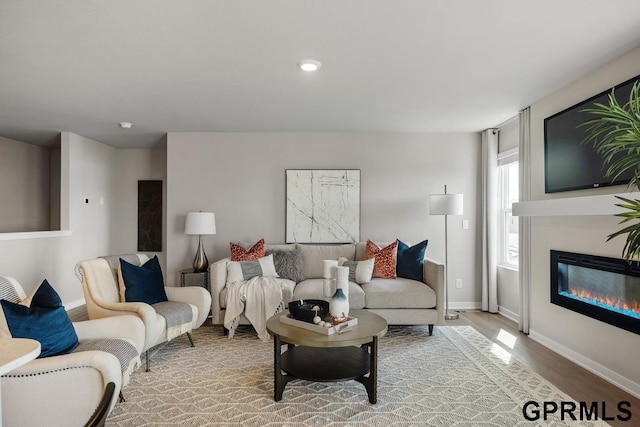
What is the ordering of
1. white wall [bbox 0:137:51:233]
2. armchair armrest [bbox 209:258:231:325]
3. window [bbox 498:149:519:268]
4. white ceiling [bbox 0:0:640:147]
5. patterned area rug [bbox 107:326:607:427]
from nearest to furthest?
white ceiling [bbox 0:0:640:147], patterned area rug [bbox 107:326:607:427], armchair armrest [bbox 209:258:231:325], window [bbox 498:149:519:268], white wall [bbox 0:137:51:233]

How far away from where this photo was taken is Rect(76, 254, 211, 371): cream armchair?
2.98 metres

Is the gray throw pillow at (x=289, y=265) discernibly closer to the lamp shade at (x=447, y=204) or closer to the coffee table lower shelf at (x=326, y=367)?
the coffee table lower shelf at (x=326, y=367)

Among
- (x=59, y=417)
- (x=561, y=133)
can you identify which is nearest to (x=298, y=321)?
(x=59, y=417)

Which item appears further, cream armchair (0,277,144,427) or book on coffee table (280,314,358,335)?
book on coffee table (280,314,358,335)

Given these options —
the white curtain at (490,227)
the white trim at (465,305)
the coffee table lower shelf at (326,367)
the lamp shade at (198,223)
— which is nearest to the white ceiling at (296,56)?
the white curtain at (490,227)

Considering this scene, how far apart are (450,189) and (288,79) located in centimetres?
295

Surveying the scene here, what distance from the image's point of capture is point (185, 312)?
3.44 m

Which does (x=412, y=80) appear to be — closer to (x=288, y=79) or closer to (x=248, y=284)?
(x=288, y=79)

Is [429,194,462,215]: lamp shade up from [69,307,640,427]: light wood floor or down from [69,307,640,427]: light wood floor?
up

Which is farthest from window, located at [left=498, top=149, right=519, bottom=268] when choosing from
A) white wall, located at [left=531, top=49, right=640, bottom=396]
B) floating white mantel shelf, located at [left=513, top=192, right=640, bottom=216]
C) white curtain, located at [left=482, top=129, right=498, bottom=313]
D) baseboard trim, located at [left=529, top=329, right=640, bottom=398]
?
baseboard trim, located at [left=529, top=329, right=640, bottom=398]

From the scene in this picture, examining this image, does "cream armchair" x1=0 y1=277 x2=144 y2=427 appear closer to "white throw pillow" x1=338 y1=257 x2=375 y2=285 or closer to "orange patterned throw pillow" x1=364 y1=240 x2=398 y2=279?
"white throw pillow" x1=338 y1=257 x2=375 y2=285

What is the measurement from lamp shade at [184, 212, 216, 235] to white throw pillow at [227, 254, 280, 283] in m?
0.71

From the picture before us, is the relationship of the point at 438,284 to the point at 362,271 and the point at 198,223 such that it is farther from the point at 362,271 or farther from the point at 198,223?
the point at 198,223

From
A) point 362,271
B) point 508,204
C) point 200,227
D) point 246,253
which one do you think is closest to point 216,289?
point 246,253
